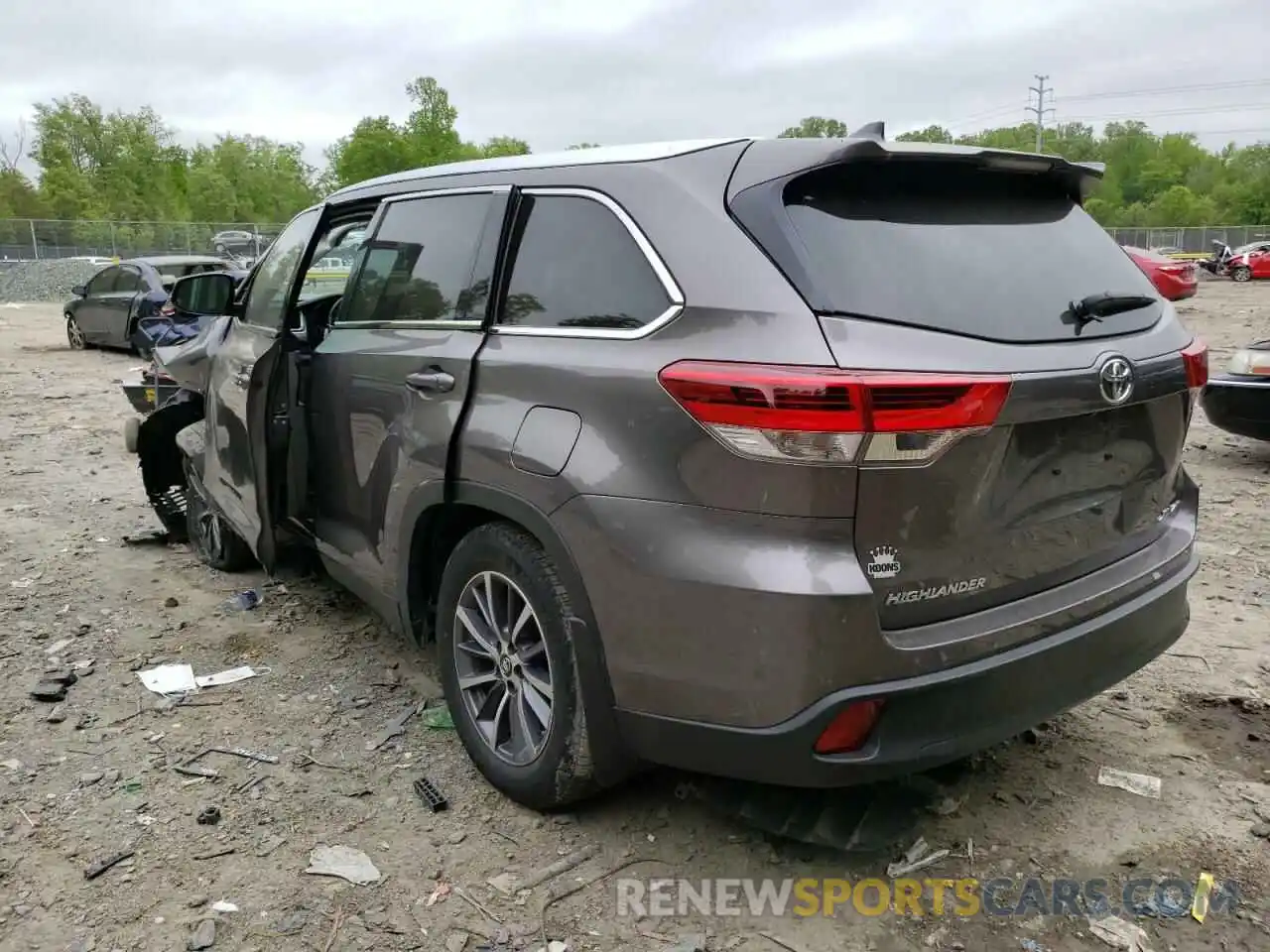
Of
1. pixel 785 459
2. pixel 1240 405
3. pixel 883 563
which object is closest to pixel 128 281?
pixel 1240 405

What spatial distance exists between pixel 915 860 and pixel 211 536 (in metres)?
4.23

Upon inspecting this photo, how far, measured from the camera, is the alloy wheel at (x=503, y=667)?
9.65ft

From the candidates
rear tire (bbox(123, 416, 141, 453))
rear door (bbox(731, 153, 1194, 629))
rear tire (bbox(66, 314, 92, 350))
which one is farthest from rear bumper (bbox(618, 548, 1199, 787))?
rear tire (bbox(66, 314, 92, 350))

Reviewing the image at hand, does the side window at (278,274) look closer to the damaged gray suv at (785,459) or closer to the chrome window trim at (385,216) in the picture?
the chrome window trim at (385,216)

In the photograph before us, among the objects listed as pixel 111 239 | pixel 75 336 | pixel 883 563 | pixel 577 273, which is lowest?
pixel 75 336

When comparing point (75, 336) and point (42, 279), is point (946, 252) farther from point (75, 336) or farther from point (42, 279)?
point (42, 279)

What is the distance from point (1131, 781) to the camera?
3.20 m

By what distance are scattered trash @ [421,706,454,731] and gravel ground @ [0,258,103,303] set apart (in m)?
36.8

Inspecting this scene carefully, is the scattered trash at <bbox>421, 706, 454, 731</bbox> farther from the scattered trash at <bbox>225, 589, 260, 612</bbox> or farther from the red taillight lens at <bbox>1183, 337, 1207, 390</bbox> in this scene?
the red taillight lens at <bbox>1183, 337, 1207, 390</bbox>

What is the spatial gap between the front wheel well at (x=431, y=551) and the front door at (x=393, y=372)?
0.34 feet

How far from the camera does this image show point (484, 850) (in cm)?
292

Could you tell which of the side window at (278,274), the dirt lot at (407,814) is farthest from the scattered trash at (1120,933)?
the side window at (278,274)

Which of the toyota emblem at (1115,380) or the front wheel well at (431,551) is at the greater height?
the toyota emblem at (1115,380)

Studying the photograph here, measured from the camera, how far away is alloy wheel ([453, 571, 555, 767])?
116 inches
